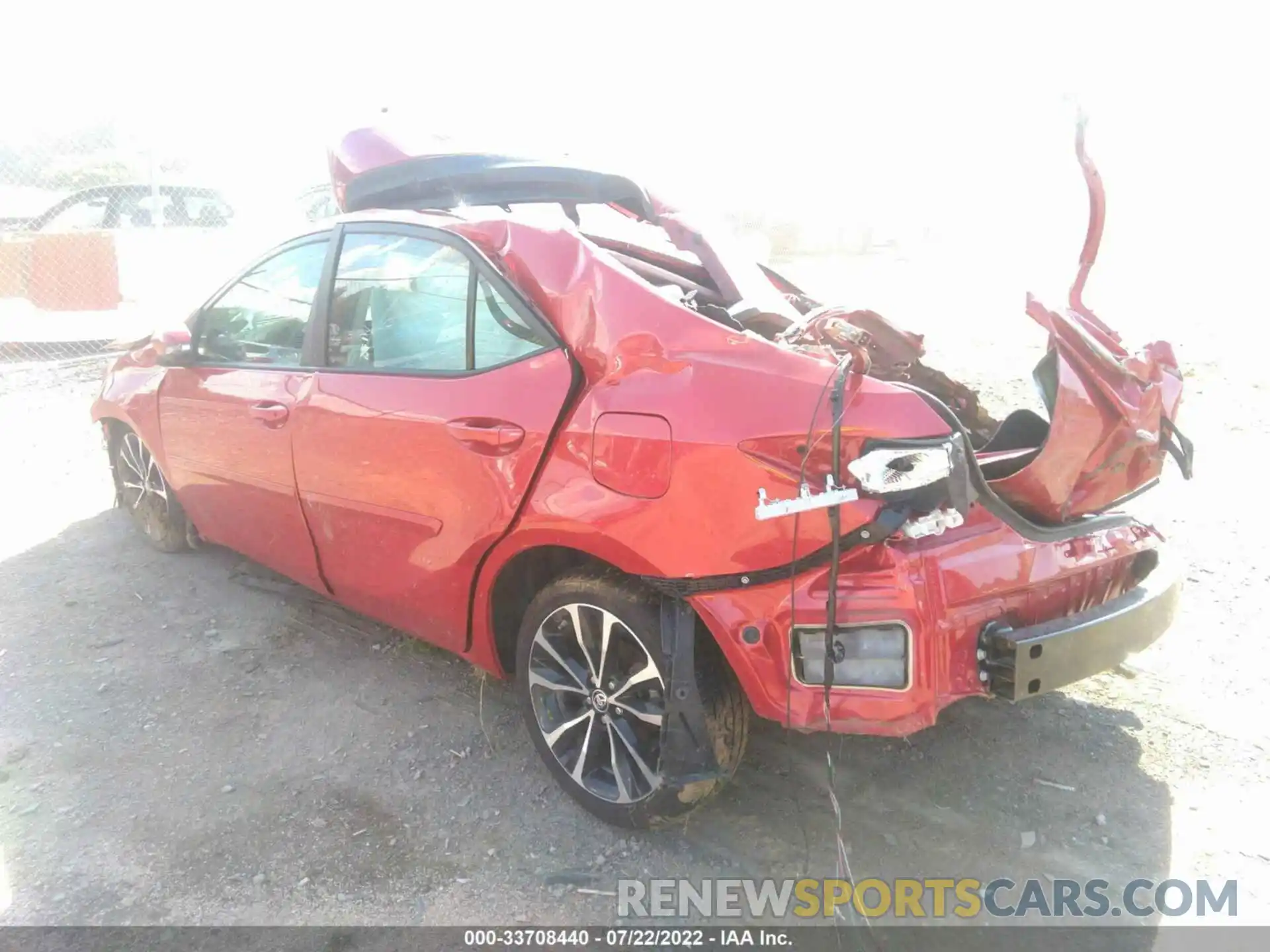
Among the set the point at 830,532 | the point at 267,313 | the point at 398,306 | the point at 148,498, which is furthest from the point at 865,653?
the point at 148,498

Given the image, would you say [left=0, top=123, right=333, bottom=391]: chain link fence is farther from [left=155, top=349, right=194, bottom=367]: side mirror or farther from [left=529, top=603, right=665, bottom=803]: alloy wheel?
[left=529, top=603, right=665, bottom=803]: alloy wheel

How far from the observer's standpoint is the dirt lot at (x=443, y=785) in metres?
2.61

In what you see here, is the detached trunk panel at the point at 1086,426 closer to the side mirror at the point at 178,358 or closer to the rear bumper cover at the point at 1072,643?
the rear bumper cover at the point at 1072,643

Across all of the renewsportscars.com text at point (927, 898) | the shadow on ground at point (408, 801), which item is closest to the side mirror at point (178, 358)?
the shadow on ground at point (408, 801)

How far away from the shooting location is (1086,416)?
8.11 ft

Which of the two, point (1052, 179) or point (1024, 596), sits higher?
point (1052, 179)

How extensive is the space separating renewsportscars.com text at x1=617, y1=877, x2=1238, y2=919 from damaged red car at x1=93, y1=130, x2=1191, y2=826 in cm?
23

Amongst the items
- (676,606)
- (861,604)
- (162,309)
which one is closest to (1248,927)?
(861,604)

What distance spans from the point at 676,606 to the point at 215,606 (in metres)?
2.71

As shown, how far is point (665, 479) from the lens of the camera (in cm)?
244

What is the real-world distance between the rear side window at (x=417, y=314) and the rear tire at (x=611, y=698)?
0.77 metres

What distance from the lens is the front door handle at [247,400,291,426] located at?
3539mm

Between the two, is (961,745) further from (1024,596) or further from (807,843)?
(1024,596)

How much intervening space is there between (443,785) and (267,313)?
6.68ft
